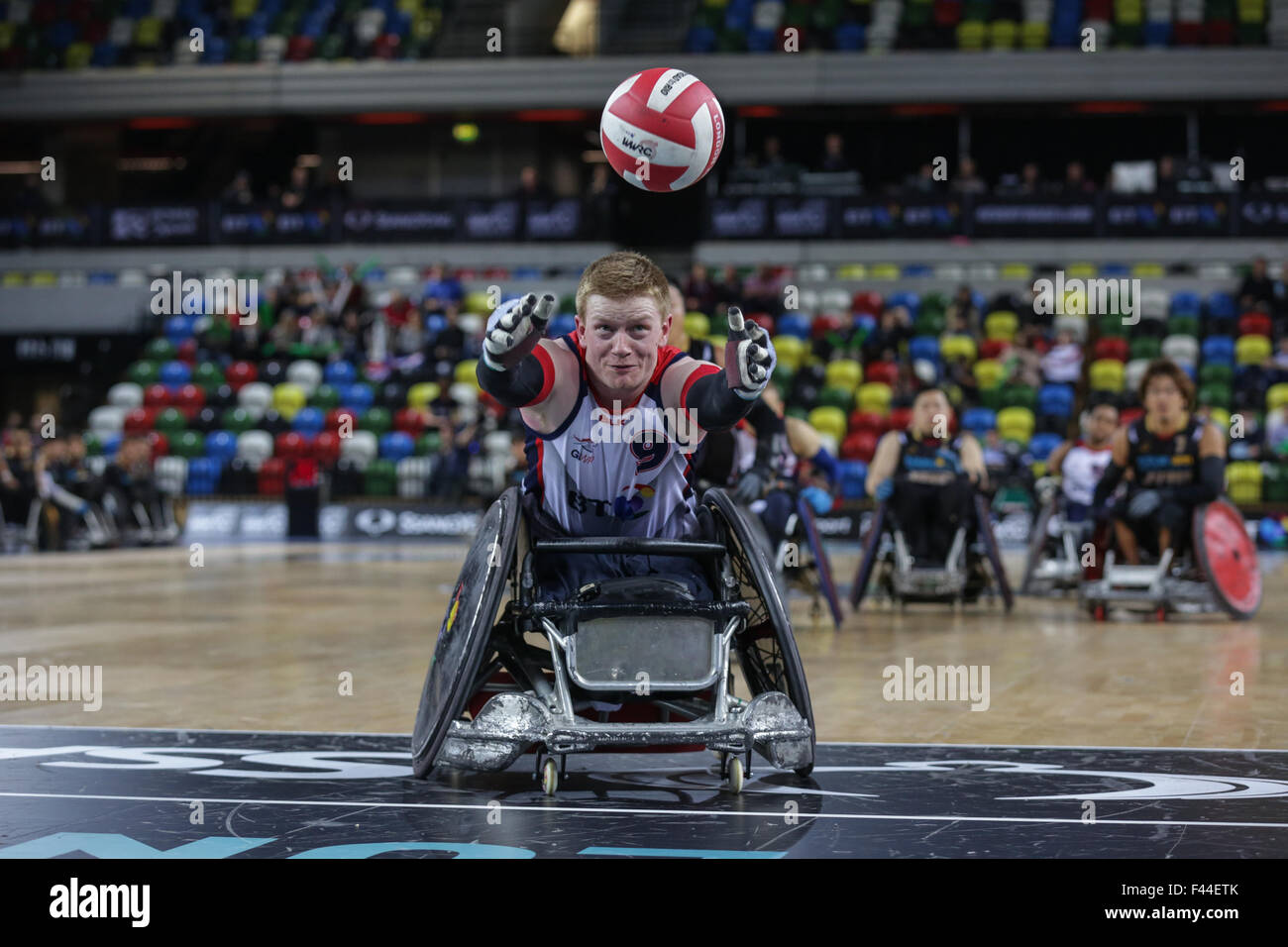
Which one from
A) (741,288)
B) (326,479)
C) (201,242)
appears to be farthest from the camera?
(201,242)

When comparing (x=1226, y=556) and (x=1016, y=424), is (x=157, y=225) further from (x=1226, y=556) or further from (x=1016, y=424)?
(x=1226, y=556)

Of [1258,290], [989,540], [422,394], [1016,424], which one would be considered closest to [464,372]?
[422,394]

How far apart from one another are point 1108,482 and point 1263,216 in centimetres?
1708

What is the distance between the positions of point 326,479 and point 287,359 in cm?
396

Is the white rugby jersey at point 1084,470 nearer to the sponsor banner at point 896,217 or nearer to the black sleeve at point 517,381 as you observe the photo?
the black sleeve at point 517,381

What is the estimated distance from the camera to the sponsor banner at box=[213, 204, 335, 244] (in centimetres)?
3119

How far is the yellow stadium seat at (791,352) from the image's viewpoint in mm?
25250

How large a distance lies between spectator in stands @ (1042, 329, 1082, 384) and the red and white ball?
1961cm

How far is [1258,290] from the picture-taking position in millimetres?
25062

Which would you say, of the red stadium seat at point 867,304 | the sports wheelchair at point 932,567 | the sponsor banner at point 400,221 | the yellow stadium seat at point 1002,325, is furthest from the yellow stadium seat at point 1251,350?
the sponsor banner at point 400,221

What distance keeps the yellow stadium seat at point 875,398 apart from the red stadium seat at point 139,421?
12.0 metres

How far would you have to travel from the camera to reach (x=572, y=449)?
5.31m
